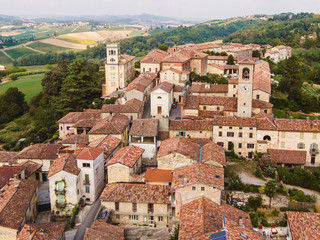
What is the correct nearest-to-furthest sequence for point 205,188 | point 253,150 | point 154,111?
point 205,188 → point 253,150 → point 154,111

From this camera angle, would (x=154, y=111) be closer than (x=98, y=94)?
Yes

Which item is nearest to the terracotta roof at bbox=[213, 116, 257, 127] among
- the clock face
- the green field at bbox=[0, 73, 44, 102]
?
the clock face

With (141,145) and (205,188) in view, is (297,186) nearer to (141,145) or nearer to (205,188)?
(205,188)

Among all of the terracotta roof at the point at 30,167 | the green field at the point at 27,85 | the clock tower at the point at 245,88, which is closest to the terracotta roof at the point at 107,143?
the terracotta roof at the point at 30,167

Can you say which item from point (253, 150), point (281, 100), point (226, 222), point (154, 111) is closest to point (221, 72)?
point (281, 100)

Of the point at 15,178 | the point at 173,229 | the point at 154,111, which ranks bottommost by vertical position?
the point at 173,229

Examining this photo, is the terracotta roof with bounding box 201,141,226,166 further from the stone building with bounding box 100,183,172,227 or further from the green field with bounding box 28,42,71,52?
the green field with bounding box 28,42,71,52

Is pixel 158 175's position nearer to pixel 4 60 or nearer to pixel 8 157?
pixel 8 157

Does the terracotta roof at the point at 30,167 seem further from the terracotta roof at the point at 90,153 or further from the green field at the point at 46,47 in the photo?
the green field at the point at 46,47
